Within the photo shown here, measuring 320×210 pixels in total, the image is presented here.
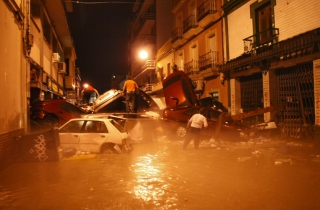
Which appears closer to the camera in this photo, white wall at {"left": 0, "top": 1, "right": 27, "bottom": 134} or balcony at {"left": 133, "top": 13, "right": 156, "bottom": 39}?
white wall at {"left": 0, "top": 1, "right": 27, "bottom": 134}

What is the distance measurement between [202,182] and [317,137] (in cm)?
705

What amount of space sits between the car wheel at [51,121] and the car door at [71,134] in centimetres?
358

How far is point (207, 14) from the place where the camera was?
18.7 meters

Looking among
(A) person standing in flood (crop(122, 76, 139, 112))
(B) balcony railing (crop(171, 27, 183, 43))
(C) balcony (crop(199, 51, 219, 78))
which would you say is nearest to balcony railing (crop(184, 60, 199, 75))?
(C) balcony (crop(199, 51, 219, 78))

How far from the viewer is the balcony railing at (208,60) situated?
19.1m

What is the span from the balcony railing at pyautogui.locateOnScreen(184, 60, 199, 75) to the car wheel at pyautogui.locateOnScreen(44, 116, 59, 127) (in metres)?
11.4

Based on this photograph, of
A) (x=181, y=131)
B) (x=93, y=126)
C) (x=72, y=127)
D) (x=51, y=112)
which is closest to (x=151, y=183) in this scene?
(x=93, y=126)

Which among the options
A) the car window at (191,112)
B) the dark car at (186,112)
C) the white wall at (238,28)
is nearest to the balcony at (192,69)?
the white wall at (238,28)

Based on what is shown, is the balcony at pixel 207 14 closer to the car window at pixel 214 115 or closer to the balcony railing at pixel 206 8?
the balcony railing at pixel 206 8

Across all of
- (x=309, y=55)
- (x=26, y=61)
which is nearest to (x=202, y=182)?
(x=26, y=61)

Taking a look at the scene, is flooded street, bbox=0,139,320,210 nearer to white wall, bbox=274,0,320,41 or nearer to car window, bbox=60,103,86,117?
car window, bbox=60,103,86,117

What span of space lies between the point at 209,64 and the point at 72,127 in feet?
40.0

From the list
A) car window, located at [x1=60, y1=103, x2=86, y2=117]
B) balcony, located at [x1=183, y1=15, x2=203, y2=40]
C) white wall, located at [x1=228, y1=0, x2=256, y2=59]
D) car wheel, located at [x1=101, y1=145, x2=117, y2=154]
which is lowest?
car wheel, located at [x1=101, y1=145, x2=117, y2=154]

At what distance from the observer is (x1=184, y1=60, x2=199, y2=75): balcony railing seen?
21.7 m
